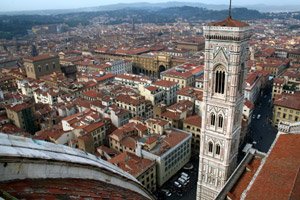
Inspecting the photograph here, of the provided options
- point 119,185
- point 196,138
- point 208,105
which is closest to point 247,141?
point 196,138

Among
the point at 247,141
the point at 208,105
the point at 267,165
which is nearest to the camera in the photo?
the point at 267,165

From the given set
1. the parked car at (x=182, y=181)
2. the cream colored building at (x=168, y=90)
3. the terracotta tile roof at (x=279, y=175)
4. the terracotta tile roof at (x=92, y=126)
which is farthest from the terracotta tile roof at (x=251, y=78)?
the terracotta tile roof at (x=279, y=175)

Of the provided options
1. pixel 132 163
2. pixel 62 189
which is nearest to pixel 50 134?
pixel 132 163

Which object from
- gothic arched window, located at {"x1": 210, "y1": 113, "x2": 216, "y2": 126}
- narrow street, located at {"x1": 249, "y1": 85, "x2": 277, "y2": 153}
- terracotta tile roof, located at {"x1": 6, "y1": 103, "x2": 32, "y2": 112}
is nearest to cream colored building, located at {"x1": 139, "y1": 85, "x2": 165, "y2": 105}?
narrow street, located at {"x1": 249, "y1": 85, "x2": 277, "y2": 153}

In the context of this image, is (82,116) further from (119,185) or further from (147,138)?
(119,185)

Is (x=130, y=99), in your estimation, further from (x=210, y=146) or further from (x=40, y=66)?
(x=40, y=66)

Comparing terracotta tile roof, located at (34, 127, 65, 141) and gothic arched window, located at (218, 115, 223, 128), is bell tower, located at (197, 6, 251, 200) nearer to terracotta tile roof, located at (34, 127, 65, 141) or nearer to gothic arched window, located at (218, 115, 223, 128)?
gothic arched window, located at (218, 115, 223, 128)
